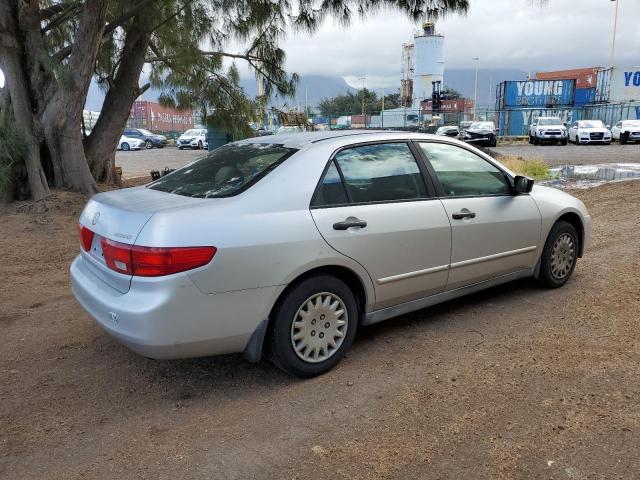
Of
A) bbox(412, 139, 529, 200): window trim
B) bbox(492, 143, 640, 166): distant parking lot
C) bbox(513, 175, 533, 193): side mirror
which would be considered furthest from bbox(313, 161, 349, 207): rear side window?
bbox(492, 143, 640, 166): distant parking lot

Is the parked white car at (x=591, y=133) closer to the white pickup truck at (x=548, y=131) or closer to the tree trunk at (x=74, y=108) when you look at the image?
the white pickup truck at (x=548, y=131)

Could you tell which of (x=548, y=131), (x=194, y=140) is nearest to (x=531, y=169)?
(x=548, y=131)

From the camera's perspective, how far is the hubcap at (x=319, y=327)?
11.4 feet

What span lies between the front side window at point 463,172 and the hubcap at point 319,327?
1389 millimetres

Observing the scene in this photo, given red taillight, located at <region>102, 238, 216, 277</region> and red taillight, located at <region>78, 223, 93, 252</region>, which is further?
red taillight, located at <region>78, 223, 93, 252</region>

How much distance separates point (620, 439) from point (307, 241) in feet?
6.70

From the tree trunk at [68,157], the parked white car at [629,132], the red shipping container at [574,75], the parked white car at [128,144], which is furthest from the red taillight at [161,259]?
the red shipping container at [574,75]

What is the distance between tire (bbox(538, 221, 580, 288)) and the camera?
200 inches

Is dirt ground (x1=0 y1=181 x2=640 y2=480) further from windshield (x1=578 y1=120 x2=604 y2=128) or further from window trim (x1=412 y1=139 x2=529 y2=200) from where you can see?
windshield (x1=578 y1=120 x2=604 y2=128)

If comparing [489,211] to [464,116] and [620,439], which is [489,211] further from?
[464,116]

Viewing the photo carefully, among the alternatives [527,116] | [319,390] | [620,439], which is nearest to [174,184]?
[319,390]

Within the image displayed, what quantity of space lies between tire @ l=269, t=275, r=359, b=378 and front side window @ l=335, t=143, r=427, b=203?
67cm

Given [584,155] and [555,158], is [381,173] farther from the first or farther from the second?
[584,155]

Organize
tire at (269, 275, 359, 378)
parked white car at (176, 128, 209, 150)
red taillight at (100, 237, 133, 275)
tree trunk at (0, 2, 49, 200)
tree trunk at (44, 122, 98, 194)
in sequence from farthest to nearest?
parked white car at (176, 128, 209, 150) → tree trunk at (44, 122, 98, 194) → tree trunk at (0, 2, 49, 200) → tire at (269, 275, 359, 378) → red taillight at (100, 237, 133, 275)
